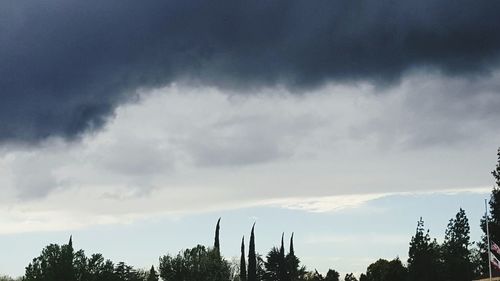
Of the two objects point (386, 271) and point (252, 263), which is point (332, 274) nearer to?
point (252, 263)

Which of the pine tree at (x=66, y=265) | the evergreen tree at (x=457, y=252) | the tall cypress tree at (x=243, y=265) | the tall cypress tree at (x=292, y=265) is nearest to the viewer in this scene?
the evergreen tree at (x=457, y=252)

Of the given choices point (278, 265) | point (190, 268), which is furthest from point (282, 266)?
point (190, 268)

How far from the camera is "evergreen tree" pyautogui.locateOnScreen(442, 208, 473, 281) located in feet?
239

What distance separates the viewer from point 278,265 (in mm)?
118375

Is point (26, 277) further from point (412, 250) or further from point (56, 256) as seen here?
point (412, 250)

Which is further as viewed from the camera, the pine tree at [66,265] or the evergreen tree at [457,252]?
the pine tree at [66,265]

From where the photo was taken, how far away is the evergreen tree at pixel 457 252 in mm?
72875

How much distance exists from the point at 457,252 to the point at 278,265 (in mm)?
31051

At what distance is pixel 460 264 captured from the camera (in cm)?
7650

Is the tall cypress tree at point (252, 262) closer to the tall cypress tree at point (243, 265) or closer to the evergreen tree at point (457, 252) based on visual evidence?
the tall cypress tree at point (243, 265)

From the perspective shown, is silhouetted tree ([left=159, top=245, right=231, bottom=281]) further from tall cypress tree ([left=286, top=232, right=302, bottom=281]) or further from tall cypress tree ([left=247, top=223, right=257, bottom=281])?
tall cypress tree ([left=286, top=232, right=302, bottom=281])

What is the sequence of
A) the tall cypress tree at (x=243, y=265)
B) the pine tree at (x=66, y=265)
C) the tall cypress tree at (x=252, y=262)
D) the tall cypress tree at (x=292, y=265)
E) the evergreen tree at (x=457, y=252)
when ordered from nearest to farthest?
the evergreen tree at (x=457, y=252) → the pine tree at (x=66, y=265) → the tall cypress tree at (x=252, y=262) → the tall cypress tree at (x=243, y=265) → the tall cypress tree at (x=292, y=265)

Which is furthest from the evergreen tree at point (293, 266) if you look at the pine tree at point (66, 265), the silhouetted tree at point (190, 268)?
the pine tree at point (66, 265)

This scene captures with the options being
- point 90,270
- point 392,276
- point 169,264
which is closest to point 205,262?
point 169,264
